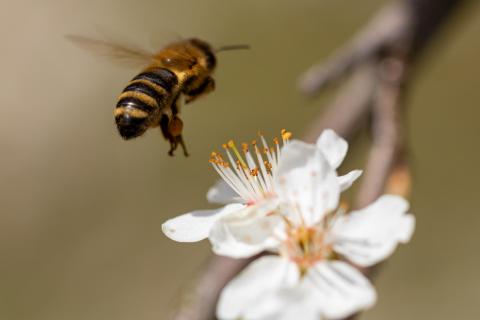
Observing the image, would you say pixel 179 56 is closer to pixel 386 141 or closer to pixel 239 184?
pixel 239 184

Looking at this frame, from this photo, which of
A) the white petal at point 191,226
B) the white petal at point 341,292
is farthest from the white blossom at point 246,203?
the white petal at point 341,292

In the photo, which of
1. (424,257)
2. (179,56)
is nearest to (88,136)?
(424,257)

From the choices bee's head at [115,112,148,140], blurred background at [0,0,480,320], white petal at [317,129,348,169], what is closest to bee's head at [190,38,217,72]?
bee's head at [115,112,148,140]

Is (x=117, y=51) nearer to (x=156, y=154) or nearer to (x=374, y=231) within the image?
(x=374, y=231)

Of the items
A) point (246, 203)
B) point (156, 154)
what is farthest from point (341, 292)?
point (156, 154)

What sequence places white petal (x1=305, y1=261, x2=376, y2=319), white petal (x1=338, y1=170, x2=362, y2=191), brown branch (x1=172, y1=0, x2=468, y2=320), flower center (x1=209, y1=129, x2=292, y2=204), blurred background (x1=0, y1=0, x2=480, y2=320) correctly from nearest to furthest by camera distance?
white petal (x1=305, y1=261, x2=376, y2=319), white petal (x1=338, y1=170, x2=362, y2=191), flower center (x1=209, y1=129, x2=292, y2=204), brown branch (x1=172, y1=0, x2=468, y2=320), blurred background (x1=0, y1=0, x2=480, y2=320)

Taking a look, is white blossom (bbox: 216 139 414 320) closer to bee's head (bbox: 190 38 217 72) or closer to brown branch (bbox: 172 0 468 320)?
brown branch (bbox: 172 0 468 320)
